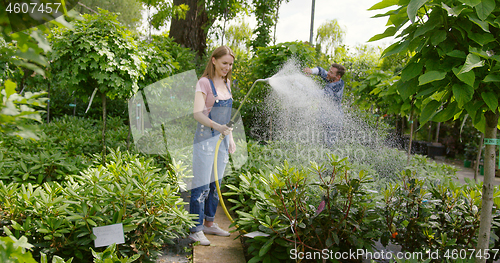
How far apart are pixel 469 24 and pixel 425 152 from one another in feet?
34.5

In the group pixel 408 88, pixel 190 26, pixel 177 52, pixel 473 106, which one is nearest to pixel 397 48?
pixel 408 88

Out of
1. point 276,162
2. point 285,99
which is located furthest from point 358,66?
point 276,162

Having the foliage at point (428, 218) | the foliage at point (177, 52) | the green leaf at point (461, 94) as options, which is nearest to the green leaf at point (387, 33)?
the green leaf at point (461, 94)

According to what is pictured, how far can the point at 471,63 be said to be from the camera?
1141 millimetres

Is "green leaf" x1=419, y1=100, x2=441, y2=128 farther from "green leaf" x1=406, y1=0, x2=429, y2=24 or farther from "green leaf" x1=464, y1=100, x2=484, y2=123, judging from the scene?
"green leaf" x1=406, y1=0, x2=429, y2=24

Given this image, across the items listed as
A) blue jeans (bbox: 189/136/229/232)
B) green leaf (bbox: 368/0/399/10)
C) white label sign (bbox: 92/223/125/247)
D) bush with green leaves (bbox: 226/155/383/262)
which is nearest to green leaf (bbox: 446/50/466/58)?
green leaf (bbox: 368/0/399/10)

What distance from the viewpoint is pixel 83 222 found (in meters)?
1.71

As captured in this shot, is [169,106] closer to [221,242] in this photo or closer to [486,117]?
[221,242]

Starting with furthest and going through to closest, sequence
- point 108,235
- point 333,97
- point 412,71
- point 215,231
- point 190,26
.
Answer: point 190,26 → point 333,97 → point 215,231 → point 108,235 → point 412,71

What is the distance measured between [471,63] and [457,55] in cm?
10

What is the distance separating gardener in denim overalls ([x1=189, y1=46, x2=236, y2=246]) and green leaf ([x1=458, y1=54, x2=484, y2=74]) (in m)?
1.50

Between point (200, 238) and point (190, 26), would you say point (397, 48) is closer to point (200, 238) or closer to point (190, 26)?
point (200, 238)

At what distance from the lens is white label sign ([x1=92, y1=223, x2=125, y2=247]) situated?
66.2 inches

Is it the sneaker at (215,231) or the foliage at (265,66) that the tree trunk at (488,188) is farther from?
the foliage at (265,66)
